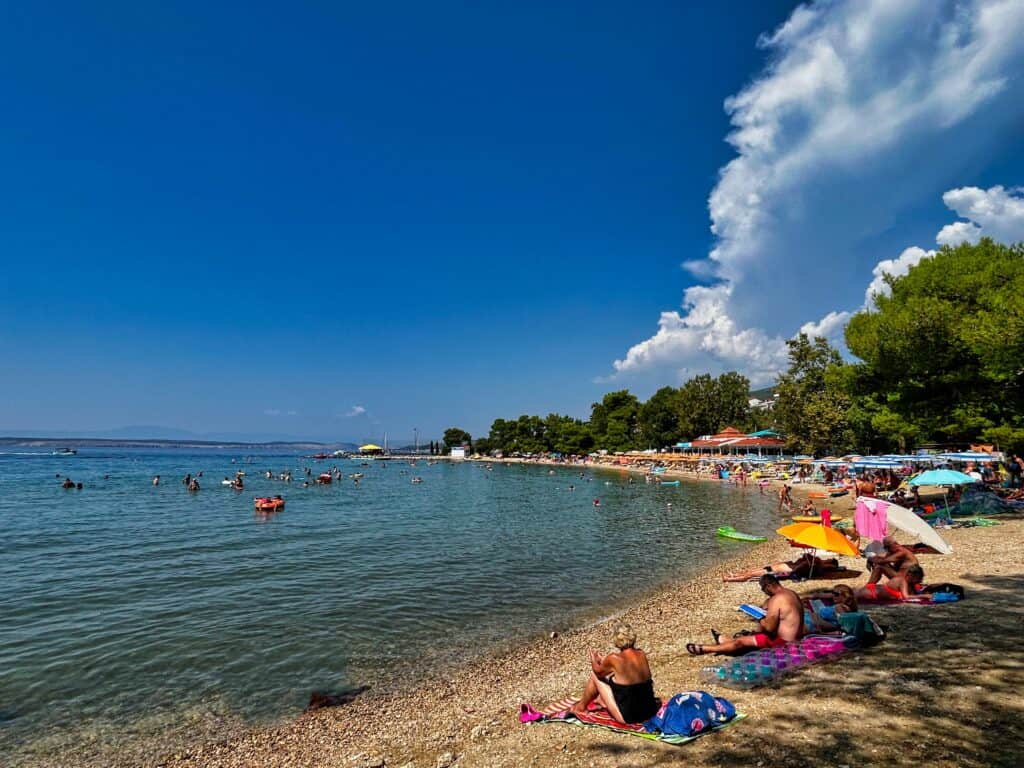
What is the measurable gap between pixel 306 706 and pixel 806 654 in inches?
300

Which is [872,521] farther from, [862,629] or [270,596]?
[270,596]

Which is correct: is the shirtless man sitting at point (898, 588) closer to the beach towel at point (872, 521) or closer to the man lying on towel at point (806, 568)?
the beach towel at point (872, 521)

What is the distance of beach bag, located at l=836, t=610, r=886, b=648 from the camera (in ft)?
25.7

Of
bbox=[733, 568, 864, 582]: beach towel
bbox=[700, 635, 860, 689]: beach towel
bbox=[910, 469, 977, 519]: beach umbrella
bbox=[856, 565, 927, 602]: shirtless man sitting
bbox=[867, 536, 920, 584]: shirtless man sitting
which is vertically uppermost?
bbox=[910, 469, 977, 519]: beach umbrella

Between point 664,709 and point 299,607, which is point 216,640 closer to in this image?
point 299,607

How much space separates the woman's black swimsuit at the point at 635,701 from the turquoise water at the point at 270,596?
4812 millimetres

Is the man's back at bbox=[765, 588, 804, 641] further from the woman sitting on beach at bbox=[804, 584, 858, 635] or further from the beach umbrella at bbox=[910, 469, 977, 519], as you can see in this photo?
the beach umbrella at bbox=[910, 469, 977, 519]

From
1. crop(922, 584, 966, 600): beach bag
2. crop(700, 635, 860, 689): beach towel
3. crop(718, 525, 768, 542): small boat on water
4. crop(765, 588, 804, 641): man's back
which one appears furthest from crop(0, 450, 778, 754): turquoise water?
crop(922, 584, 966, 600): beach bag

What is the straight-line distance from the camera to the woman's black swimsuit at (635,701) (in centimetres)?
607

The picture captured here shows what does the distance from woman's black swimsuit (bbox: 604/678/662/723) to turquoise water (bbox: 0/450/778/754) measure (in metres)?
4.81

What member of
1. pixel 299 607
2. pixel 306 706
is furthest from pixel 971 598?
pixel 299 607

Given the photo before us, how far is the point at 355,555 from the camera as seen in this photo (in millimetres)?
19547

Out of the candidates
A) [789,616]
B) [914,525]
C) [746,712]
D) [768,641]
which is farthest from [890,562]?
[746,712]

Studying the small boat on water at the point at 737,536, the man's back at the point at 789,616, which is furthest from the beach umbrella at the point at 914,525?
the small boat on water at the point at 737,536
